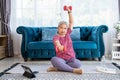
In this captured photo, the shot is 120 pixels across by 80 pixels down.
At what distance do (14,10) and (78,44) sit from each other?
1825mm

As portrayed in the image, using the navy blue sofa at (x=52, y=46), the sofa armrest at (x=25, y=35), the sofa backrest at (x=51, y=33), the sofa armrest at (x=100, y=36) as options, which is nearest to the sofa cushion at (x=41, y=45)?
the navy blue sofa at (x=52, y=46)

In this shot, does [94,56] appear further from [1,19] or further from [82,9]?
[1,19]

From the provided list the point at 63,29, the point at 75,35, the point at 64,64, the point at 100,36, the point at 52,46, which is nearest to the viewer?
the point at 64,64

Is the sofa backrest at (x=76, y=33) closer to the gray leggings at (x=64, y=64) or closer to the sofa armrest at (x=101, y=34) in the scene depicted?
the sofa armrest at (x=101, y=34)

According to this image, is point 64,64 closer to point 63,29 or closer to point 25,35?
point 63,29

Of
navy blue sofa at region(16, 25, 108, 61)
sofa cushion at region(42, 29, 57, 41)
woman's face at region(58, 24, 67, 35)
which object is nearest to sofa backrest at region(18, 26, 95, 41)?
sofa cushion at region(42, 29, 57, 41)

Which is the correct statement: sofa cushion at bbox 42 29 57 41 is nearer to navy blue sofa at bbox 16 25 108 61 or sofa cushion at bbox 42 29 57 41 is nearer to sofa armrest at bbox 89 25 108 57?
navy blue sofa at bbox 16 25 108 61

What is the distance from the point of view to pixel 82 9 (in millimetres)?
5043

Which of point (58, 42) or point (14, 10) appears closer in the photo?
point (58, 42)

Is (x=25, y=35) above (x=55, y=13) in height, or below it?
below

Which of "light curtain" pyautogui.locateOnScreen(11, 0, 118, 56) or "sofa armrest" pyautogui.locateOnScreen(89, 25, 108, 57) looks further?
"light curtain" pyautogui.locateOnScreen(11, 0, 118, 56)

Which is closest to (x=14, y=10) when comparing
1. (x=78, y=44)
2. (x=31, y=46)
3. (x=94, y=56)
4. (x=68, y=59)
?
(x=31, y=46)

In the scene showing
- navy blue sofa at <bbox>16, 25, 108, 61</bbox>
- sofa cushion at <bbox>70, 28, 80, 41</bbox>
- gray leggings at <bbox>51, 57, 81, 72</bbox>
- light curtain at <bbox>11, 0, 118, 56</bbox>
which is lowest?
gray leggings at <bbox>51, 57, 81, 72</bbox>

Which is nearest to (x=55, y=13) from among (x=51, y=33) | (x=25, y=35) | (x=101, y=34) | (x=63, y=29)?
(x=51, y=33)
